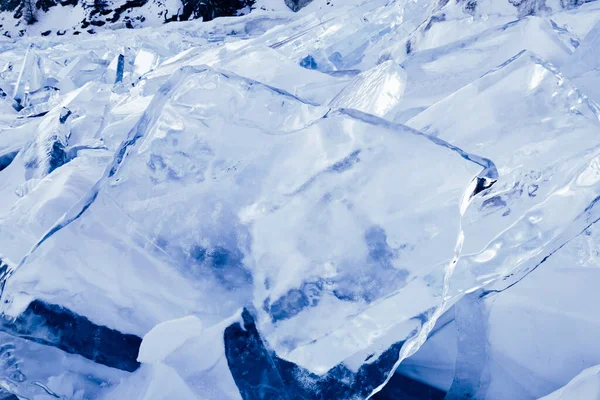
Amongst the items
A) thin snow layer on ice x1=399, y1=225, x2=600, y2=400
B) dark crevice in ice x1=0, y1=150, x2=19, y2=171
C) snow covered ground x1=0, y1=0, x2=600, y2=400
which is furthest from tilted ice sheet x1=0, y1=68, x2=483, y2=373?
dark crevice in ice x1=0, y1=150, x2=19, y2=171

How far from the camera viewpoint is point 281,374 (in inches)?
20.1

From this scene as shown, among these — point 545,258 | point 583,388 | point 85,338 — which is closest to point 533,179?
point 545,258

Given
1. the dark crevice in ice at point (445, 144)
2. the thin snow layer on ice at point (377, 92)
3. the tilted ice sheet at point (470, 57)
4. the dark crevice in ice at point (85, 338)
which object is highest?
the dark crevice in ice at point (445, 144)

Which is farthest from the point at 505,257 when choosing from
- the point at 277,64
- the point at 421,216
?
the point at 277,64

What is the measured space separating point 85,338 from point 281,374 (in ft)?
0.73

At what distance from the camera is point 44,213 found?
70cm

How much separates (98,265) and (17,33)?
13988mm

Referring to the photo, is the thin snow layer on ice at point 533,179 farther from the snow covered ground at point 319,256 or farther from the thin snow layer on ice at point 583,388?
the thin snow layer on ice at point 583,388

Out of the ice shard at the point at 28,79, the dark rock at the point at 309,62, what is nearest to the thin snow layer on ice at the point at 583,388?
the dark rock at the point at 309,62

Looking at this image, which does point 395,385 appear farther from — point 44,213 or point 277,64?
point 277,64

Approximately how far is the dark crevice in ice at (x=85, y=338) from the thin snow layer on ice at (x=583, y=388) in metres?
0.44

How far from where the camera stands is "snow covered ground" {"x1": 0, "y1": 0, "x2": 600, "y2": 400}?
504mm

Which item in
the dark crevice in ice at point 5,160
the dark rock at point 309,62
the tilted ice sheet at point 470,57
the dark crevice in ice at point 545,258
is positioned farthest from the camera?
the dark rock at point 309,62

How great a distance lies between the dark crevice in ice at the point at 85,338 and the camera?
53 cm
